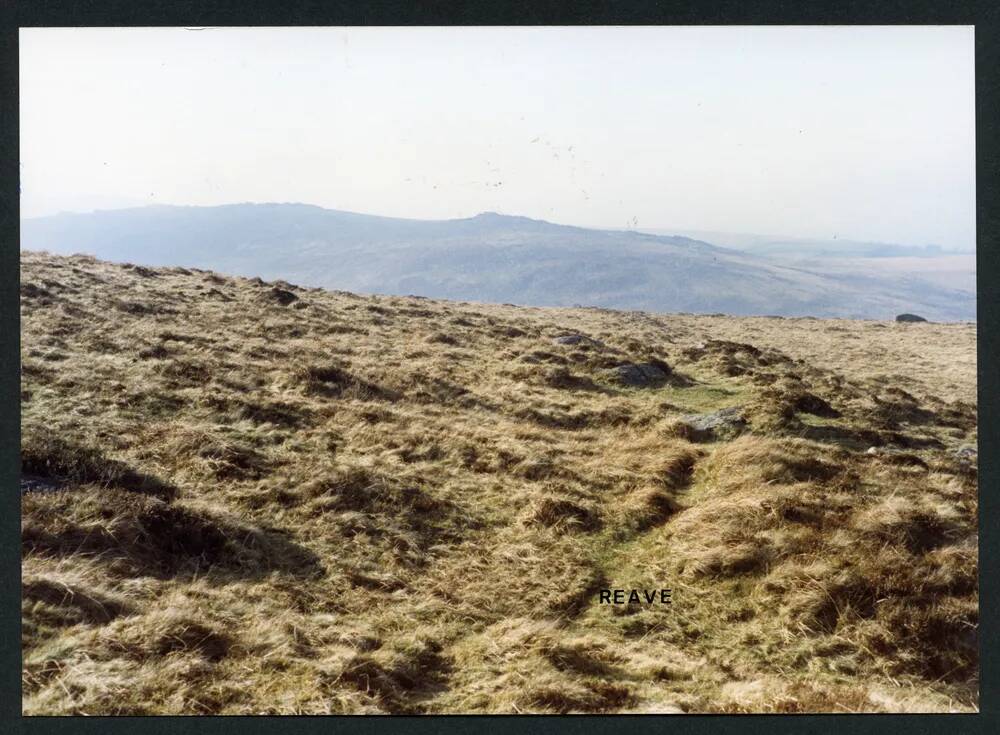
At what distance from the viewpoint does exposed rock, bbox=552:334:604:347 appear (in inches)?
601

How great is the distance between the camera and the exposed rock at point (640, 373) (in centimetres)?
1224

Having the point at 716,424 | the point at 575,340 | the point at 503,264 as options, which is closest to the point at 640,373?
the point at 575,340

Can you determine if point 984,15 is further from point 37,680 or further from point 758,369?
point 37,680

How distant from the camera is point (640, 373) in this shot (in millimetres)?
Result: 12562

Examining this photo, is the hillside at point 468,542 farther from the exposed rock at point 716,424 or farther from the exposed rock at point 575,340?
the exposed rock at point 575,340

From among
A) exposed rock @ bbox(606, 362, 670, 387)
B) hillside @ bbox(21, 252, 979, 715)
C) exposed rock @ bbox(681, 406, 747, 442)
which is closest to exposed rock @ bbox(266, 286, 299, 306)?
hillside @ bbox(21, 252, 979, 715)

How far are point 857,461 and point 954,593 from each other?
8.45 ft

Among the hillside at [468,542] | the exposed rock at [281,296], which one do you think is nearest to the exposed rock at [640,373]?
the hillside at [468,542]

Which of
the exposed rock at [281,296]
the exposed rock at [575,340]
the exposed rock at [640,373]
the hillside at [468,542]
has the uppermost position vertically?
the exposed rock at [281,296]

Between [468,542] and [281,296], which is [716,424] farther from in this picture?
[281,296]

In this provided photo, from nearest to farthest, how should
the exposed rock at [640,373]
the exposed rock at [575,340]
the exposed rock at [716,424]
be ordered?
the exposed rock at [716,424] < the exposed rock at [640,373] < the exposed rock at [575,340]

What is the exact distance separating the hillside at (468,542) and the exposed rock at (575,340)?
3902 millimetres

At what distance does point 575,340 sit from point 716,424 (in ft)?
21.3

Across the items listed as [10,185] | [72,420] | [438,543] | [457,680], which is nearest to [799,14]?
[438,543]
